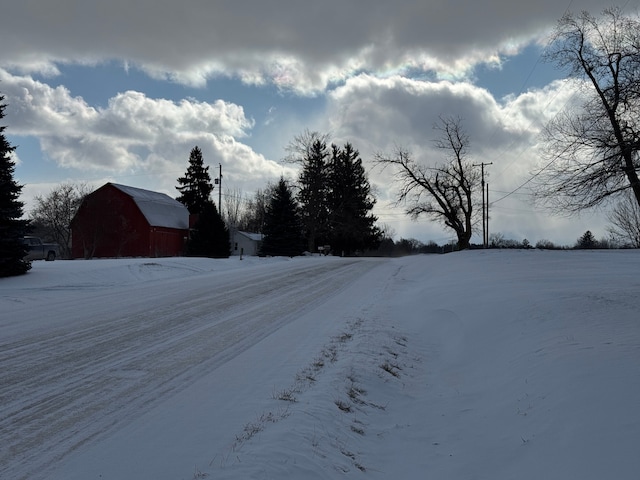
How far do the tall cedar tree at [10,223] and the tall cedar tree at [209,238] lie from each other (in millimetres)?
26990

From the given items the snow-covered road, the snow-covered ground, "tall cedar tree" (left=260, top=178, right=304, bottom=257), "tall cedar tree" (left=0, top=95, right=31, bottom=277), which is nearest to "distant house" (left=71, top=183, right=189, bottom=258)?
"tall cedar tree" (left=260, top=178, right=304, bottom=257)

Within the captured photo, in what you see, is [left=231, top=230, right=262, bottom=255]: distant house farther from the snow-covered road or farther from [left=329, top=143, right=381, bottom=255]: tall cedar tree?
the snow-covered road

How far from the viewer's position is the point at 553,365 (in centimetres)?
593

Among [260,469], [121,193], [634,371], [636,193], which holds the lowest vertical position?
[260,469]

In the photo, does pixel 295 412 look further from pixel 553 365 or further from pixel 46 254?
pixel 46 254

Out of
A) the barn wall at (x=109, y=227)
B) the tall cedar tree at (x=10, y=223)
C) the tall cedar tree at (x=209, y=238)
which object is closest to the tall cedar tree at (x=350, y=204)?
the tall cedar tree at (x=209, y=238)

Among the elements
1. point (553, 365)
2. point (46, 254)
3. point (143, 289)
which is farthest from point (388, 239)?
point (553, 365)

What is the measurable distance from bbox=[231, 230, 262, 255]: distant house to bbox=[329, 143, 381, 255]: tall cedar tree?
11.5m

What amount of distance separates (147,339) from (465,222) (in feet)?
125

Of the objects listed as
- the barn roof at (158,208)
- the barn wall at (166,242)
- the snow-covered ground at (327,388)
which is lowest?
the snow-covered ground at (327,388)

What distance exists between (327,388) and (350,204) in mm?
52574

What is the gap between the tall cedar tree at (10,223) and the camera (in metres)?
16.7

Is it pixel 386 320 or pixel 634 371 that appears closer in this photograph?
pixel 634 371

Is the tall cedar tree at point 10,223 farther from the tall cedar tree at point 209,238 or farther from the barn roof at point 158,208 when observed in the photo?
the barn roof at point 158,208
